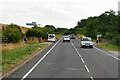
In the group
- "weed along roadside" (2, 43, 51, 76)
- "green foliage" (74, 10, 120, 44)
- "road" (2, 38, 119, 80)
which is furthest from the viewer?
"green foliage" (74, 10, 120, 44)

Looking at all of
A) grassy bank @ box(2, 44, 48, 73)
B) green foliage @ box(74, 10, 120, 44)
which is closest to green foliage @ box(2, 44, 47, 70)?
grassy bank @ box(2, 44, 48, 73)

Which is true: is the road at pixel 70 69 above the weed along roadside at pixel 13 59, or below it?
below

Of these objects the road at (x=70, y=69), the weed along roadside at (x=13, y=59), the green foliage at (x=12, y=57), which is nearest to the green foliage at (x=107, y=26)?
the green foliage at (x=12, y=57)

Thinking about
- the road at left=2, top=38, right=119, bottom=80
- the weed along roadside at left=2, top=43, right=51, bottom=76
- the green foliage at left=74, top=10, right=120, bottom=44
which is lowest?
the road at left=2, top=38, right=119, bottom=80

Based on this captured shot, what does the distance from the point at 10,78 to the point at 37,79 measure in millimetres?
1373

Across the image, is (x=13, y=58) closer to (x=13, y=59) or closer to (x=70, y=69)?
(x=13, y=59)

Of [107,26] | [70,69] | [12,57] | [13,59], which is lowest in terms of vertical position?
[70,69]

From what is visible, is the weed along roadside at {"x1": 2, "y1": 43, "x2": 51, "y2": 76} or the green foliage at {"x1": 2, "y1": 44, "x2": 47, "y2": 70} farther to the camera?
the green foliage at {"x1": 2, "y1": 44, "x2": 47, "y2": 70}

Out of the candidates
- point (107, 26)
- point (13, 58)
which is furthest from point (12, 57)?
point (107, 26)

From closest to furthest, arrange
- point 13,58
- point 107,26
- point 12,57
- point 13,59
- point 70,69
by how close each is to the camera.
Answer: point 70,69, point 13,59, point 13,58, point 12,57, point 107,26

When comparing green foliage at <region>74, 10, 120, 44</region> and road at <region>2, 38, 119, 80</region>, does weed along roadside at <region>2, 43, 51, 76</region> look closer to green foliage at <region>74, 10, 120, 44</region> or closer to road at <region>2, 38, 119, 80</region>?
road at <region>2, 38, 119, 80</region>

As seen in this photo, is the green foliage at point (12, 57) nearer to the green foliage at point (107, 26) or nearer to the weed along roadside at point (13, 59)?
the weed along roadside at point (13, 59)

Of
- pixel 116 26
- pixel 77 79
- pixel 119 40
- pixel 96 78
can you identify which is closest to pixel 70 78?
pixel 77 79

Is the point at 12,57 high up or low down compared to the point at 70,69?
up
